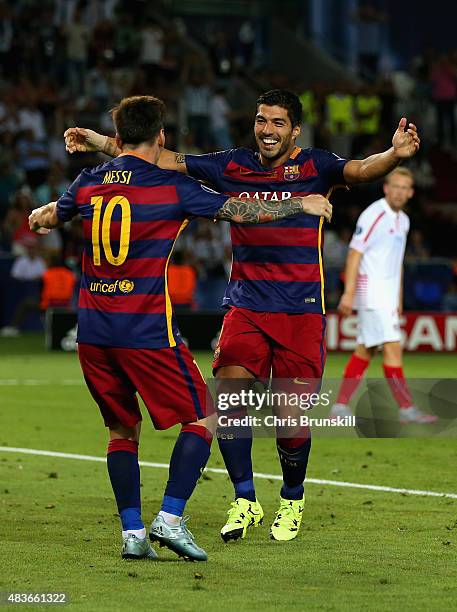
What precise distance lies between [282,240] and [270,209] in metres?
1.04

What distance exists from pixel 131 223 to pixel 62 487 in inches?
123

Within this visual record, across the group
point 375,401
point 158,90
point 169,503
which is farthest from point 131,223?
Result: point 158,90

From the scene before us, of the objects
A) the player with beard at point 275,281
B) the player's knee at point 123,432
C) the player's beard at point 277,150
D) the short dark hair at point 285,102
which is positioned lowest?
the player's knee at point 123,432

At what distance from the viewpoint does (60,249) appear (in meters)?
24.7

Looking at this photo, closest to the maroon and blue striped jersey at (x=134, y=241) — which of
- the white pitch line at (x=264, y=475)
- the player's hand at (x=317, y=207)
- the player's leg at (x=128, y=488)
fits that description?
the player's hand at (x=317, y=207)

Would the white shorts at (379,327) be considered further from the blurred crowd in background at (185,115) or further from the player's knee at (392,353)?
the blurred crowd in background at (185,115)

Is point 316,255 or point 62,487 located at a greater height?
point 316,255

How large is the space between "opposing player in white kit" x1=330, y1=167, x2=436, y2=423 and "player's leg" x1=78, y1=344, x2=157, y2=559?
5813 mm

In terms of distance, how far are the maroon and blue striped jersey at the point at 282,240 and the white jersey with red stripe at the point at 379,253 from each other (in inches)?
198

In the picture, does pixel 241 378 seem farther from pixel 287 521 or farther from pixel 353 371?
pixel 353 371

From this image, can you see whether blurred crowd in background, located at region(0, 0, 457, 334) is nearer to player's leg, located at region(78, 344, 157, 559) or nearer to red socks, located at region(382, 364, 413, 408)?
red socks, located at region(382, 364, 413, 408)

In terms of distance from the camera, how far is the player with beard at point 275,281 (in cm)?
815

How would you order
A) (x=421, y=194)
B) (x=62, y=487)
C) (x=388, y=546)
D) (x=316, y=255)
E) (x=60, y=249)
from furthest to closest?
(x=421, y=194)
(x=60, y=249)
(x=62, y=487)
(x=316, y=255)
(x=388, y=546)

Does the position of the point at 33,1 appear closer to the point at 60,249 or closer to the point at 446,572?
the point at 60,249
